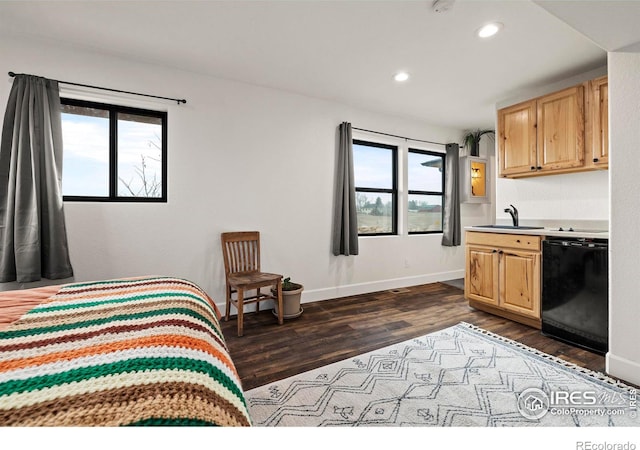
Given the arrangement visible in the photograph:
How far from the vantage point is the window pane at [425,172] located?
4656 millimetres

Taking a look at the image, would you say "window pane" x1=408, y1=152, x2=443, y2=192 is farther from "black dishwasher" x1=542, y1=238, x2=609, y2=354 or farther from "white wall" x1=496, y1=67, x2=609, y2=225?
"black dishwasher" x1=542, y1=238, x2=609, y2=354

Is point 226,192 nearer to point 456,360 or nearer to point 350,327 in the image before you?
point 350,327

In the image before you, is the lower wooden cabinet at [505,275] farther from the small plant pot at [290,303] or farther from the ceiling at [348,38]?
the small plant pot at [290,303]

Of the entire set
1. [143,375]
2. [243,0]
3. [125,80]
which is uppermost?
[243,0]

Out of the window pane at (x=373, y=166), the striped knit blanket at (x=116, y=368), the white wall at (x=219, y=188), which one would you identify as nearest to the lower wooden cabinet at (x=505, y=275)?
the white wall at (x=219, y=188)

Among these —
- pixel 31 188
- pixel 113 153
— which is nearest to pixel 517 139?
pixel 113 153

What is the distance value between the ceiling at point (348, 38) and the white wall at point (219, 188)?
0.51 ft

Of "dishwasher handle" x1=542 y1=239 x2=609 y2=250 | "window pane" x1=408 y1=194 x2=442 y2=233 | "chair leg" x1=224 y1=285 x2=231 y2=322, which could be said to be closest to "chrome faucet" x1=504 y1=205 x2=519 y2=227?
"dishwasher handle" x1=542 y1=239 x2=609 y2=250

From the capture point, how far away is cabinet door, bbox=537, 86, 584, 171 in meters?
2.77

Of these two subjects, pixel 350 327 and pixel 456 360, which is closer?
pixel 456 360

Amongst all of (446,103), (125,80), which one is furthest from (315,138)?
(125,80)

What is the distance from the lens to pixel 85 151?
2.71m

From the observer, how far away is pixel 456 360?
2189mm
